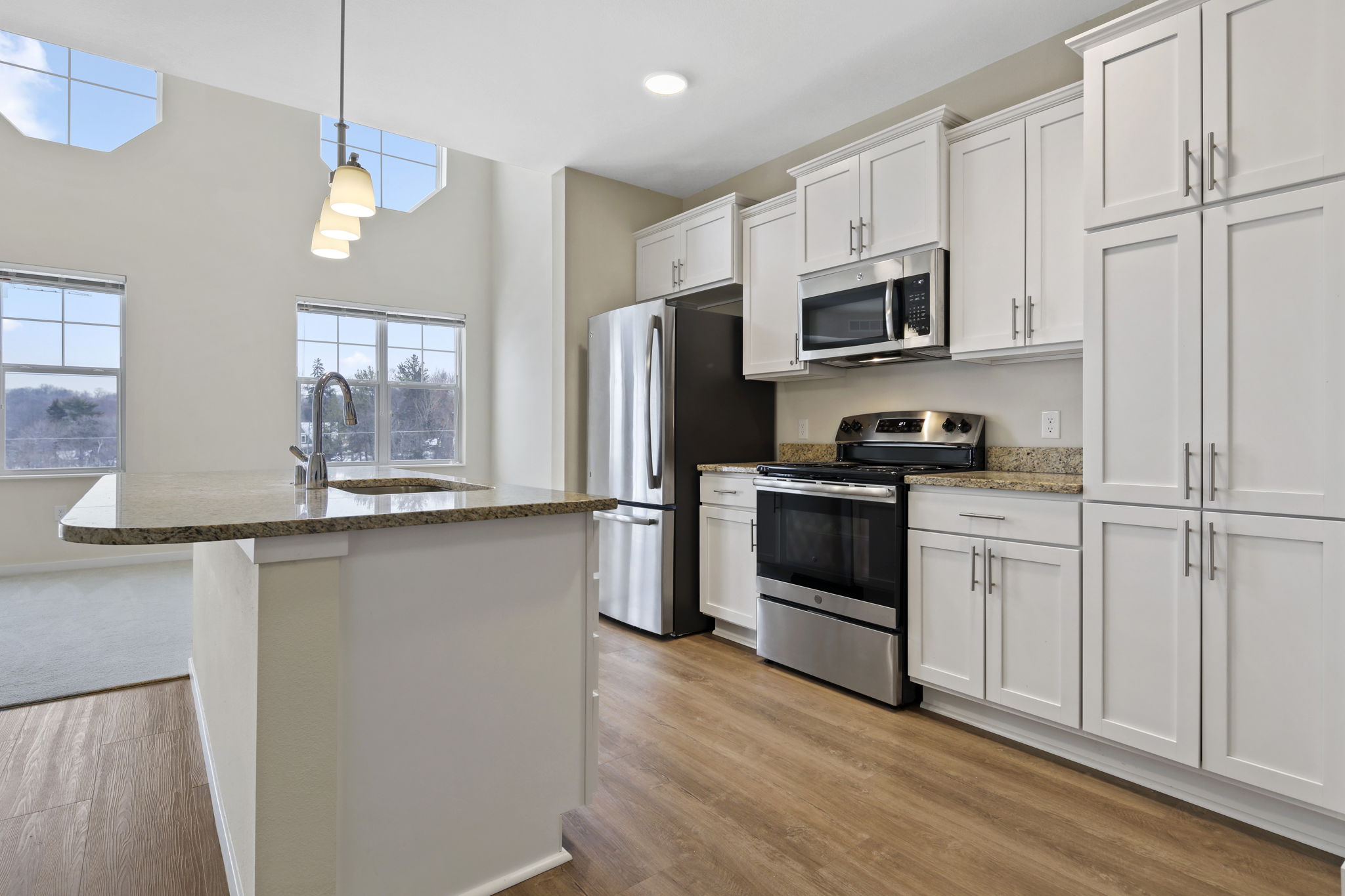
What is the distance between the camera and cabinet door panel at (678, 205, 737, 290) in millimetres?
3729

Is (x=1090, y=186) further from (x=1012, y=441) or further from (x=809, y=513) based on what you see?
(x=809, y=513)

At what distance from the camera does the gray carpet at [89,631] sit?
2.90 m

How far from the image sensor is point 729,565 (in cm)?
346

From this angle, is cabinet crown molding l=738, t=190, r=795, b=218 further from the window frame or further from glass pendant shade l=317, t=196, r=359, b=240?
the window frame

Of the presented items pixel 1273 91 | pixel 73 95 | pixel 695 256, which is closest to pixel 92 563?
pixel 73 95

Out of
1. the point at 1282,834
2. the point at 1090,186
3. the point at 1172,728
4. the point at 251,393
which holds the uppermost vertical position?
the point at 1090,186

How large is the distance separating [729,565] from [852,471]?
0.95 meters

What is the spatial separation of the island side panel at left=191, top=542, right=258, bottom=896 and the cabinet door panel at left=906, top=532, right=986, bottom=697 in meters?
2.13

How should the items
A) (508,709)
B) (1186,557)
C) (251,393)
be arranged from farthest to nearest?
1. (251,393)
2. (1186,557)
3. (508,709)

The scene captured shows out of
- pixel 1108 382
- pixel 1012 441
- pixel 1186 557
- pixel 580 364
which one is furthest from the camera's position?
pixel 580 364

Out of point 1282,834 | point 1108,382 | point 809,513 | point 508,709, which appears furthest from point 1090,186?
point 508,709

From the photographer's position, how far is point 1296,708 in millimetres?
1739

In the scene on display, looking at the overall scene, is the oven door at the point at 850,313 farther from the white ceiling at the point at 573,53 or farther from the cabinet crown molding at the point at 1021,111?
the white ceiling at the point at 573,53

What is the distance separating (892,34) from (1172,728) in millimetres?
2585
